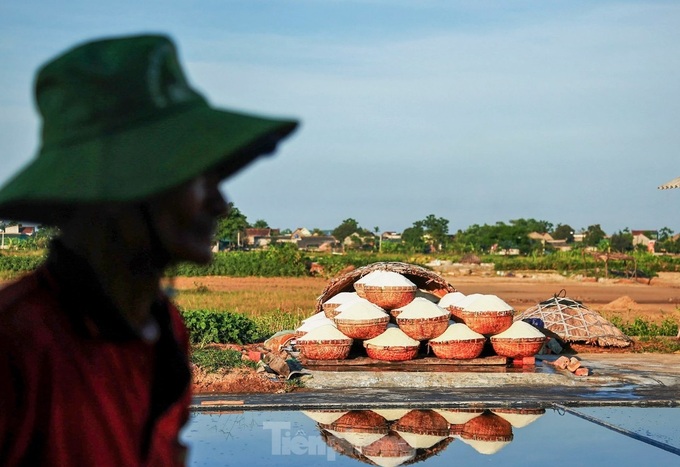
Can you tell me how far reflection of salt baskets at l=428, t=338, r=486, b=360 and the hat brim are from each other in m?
8.29

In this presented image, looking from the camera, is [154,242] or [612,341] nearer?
[154,242]

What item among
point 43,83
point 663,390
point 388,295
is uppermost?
point 43,83

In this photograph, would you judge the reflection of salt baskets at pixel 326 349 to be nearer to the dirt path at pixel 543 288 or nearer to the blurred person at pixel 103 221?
the blurred person at pixel 103 221

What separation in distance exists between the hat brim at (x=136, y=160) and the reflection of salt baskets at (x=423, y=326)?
8.27 m

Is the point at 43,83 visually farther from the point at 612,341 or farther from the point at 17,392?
the point at 612,341

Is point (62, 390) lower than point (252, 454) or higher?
higher

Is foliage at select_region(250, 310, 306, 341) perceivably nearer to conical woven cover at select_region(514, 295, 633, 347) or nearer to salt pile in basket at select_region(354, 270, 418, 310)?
salt pile in basket at select_region(354, 270, 418, 310)

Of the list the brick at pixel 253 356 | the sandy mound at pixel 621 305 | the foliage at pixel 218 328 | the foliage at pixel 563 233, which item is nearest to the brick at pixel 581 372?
the brick at pixel 253 356

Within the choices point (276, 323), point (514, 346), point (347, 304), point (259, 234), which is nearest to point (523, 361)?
point (514, 346)

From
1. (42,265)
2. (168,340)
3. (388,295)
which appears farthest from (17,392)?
(388,295)

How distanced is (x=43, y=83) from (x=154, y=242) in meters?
0.24

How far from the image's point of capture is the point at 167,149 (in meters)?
1.14

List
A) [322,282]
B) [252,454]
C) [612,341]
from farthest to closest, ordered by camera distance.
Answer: [322,282], [612,341], [252,454]

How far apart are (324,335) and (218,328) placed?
2.90m
